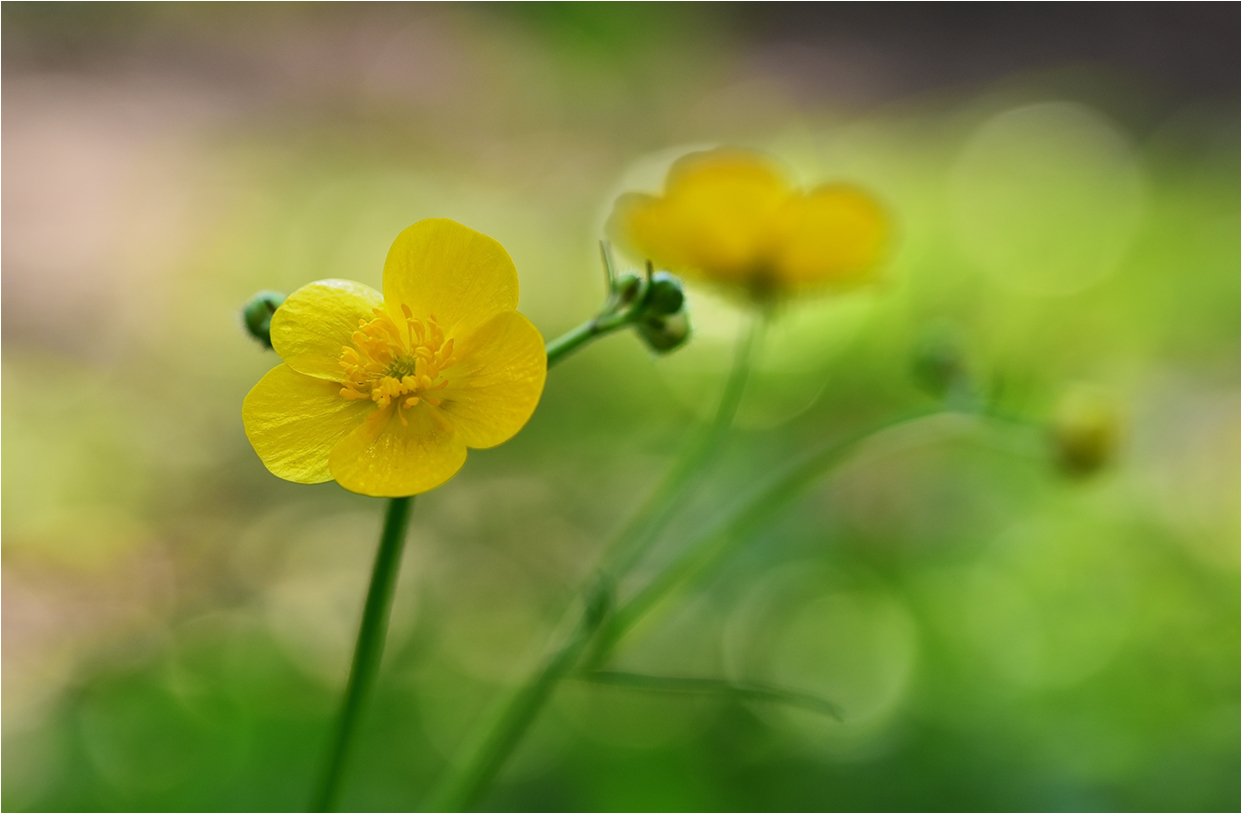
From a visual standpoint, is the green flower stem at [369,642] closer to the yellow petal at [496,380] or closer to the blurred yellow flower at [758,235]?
the yellow petal at [496,380]

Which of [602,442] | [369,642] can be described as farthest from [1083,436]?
[602,442]

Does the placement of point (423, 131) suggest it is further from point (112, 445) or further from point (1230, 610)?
point (1230, 610)

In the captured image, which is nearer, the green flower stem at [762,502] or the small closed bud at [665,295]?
the small closed bud at [665,295]

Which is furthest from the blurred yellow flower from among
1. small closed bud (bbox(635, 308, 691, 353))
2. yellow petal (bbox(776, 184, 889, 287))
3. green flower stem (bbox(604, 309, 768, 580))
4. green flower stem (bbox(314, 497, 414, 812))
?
green flower stem (bbox(314, 497, 414, 812))

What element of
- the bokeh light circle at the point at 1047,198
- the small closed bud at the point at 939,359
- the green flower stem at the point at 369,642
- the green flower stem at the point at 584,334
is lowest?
the green flower stem at the point at 369,642

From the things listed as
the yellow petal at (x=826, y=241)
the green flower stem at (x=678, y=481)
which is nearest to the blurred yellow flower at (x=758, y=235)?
the yellow petal at (x=826, y=241)
